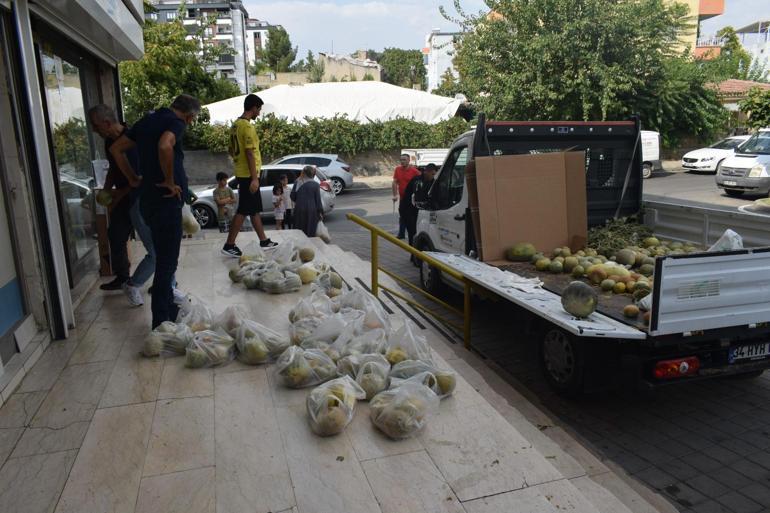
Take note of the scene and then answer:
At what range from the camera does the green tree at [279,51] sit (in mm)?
85125

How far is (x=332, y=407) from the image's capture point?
2.99 meters

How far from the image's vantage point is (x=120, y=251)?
5.33m

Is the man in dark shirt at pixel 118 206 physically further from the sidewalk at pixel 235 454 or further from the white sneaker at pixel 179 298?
the sidewalk at pixel 235 454

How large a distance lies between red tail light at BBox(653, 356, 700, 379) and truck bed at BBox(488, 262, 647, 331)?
0.32 m

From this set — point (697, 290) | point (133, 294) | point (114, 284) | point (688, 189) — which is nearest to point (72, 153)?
point (114, 284)

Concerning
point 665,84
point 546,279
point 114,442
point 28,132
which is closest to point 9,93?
point 28,132

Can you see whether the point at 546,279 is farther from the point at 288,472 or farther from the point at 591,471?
the point at 288,472

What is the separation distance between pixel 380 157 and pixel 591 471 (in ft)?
79.5

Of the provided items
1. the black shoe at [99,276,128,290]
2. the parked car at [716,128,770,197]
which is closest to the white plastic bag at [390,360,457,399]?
the black shoe at [99,276,128,290]

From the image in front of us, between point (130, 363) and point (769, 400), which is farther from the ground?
point (130, 363)

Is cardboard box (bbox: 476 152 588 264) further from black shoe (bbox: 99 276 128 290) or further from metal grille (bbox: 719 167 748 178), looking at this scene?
metal grille (bbox: 719 167 748 178)

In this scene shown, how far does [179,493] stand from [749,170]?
1917 cm

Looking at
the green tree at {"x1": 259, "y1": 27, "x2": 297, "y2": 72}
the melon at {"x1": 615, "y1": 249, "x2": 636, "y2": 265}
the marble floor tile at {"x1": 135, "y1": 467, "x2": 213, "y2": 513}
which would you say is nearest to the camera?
the marble floor tile at {"x1": 135, "y1": 467, "x2": 213, "y2": 513}

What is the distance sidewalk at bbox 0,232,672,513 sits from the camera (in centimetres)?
249
